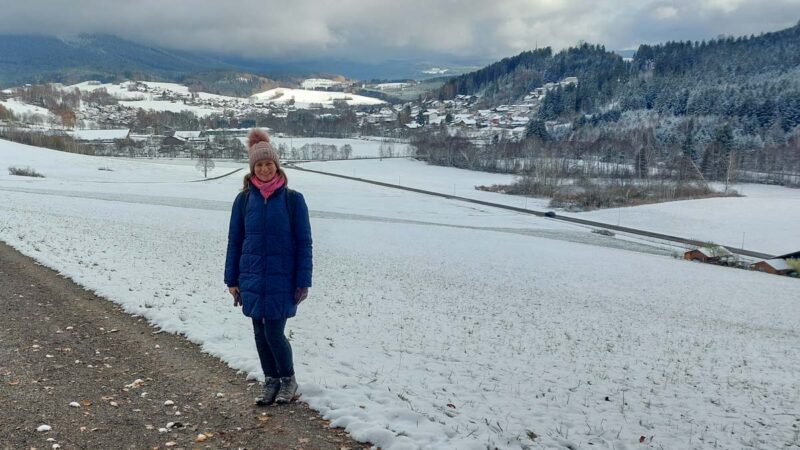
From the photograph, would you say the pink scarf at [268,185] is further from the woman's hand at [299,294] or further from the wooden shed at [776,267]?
the wooden shed at [776,267]

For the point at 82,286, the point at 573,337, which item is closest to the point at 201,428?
the point at 82,286

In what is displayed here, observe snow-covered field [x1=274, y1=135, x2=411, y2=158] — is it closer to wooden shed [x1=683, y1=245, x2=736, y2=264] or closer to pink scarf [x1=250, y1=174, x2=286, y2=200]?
wooden shed [x1=683, y1=245, x2=736, y2=264]

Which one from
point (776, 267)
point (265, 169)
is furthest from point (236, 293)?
point (776, 267)

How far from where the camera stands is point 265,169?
5.24 m

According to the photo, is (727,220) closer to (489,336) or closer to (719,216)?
(719,216)

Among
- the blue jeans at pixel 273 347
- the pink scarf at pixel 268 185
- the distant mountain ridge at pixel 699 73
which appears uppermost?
the distant mountain ridge at pixel 699 73

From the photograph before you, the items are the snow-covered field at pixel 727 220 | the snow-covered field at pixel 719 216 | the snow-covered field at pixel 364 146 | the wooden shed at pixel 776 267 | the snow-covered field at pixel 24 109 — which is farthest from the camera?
the snow-covered field at pixel 24 109

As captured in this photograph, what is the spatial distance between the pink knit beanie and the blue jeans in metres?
1.66

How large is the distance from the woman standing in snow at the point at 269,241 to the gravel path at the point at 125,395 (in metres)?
1.06

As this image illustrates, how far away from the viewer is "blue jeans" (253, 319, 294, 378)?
553 centimetres

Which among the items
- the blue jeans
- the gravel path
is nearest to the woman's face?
the blue jeans

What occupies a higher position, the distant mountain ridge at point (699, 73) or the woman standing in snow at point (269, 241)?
the distant mountain ridge at point (699, 73)

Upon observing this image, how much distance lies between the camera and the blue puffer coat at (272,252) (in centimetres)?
528

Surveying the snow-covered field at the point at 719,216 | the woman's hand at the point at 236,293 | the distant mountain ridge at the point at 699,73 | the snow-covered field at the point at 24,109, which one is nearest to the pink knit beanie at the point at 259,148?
the woman's hand at the point at 236,293
